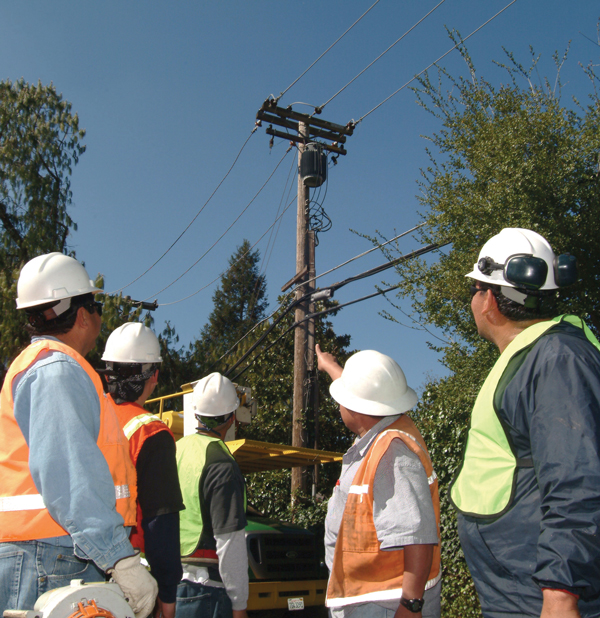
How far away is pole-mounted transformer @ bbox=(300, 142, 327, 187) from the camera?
12641 millimetres

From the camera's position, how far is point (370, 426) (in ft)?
9.62

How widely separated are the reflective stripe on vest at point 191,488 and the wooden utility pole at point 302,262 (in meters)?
7.24

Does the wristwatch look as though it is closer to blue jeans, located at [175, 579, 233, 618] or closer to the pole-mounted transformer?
blue jeans, located at [175, 579, 233, 618]

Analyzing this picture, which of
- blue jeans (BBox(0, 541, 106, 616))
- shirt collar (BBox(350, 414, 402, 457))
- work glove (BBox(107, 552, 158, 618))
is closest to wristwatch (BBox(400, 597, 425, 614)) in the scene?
shirt collar (BBox(350, 414, 402, 457))


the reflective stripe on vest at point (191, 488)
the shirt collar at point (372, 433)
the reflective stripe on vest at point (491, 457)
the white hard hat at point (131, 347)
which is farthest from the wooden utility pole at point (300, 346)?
the reflective stripe on vest at point (491, 457)

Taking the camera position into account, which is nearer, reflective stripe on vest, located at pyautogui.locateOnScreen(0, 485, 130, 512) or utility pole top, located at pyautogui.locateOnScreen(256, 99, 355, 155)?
reflective stripe on vest, located at pyautogui.locateOnScreen(0, 485, 130, 512)

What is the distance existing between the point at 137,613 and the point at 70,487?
0.46m

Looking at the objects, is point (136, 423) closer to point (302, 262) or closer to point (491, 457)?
point (491, 457)

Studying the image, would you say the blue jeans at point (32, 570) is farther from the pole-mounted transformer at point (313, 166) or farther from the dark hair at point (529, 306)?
the pole-mounted transformer at point (313, 166)

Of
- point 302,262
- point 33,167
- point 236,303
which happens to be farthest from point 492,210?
point 236,303

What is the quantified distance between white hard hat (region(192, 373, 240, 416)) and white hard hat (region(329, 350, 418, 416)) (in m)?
1.24

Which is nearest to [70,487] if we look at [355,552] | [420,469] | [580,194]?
[355,552]

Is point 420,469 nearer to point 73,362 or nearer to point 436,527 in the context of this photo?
point 436,527

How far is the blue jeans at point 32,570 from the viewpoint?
1940mm
